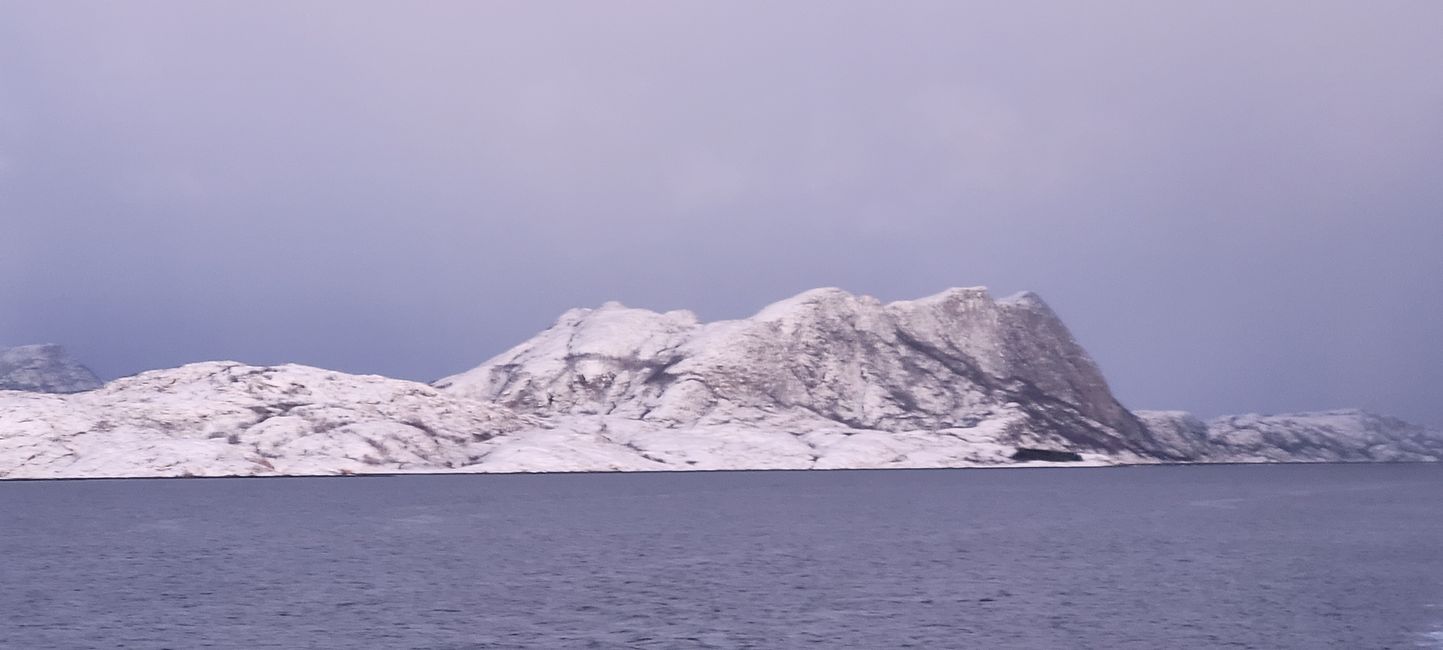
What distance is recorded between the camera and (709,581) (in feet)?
318

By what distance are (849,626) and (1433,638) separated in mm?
31626

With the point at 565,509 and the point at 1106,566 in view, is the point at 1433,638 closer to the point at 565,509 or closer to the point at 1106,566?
the point at 1106,566

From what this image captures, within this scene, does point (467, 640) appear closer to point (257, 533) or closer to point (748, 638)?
point (748, 638)

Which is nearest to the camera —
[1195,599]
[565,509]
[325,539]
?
[1195,599]

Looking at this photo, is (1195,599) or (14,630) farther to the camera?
(1195,599)

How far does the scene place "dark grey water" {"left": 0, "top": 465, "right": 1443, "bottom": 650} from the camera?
72.9 meters

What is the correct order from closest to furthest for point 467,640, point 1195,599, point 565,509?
point 467,640 → point 1195,599 → point 565,509

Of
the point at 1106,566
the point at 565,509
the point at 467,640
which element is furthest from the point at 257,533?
the point at 1106,566

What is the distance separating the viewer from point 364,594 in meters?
88.9

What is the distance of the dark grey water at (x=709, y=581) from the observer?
7294cm

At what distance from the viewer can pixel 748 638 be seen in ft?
234

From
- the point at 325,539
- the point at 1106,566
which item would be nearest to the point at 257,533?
the point at 325,539

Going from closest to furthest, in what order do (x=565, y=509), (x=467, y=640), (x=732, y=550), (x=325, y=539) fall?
1. (x=467, y=640)
2. (x=732, y=550)
3. (x=325, y=539)
4. (x=565, y=509)

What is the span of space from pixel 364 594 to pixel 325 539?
44428 mm
